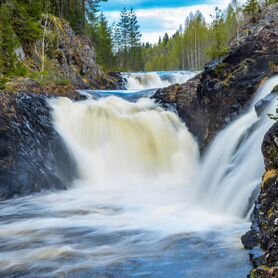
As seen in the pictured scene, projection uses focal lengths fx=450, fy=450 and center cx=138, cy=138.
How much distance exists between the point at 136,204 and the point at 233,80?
5559 mm

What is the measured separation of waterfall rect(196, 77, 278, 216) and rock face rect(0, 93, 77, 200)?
4.40 m

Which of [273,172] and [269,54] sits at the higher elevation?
[269,54]

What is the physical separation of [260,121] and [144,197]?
3590 millimetres

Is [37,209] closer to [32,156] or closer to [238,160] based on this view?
[32,156]

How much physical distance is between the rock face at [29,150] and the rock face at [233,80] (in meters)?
4.87

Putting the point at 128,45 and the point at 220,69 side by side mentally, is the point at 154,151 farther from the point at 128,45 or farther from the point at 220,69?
the point at 128,45

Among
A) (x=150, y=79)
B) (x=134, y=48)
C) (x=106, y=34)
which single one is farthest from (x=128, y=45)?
(x=150, y=79)

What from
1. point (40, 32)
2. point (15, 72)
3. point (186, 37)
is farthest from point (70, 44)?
point (186, 37)

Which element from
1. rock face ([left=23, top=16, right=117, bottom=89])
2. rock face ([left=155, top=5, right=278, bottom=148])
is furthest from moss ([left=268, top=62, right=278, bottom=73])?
rock face ([left=23, top=16, right=117, bottom=89])

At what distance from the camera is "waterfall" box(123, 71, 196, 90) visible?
38.7 meters

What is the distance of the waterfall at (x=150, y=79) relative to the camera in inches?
1523

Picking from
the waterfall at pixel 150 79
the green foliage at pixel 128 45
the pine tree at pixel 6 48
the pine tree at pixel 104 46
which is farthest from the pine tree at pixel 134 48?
the pine tree at pixel 6 48

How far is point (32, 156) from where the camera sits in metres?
13.2

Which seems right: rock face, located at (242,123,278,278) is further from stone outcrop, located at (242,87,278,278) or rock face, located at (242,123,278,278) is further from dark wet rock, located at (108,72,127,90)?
dark wet rock, located at (108,72,127,90)
